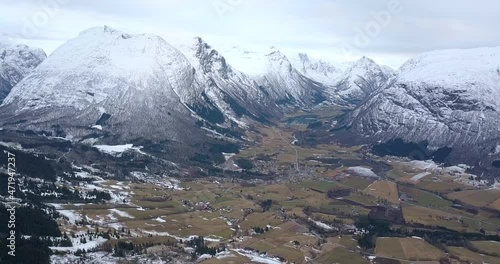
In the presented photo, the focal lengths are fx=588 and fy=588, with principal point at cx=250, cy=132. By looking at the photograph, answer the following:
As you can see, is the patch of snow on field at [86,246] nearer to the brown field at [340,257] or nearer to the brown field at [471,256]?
the brown field at [340,257]

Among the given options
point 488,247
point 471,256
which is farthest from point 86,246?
point 488,247

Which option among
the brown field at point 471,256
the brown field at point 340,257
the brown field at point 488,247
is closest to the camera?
the brown field at point 340,257

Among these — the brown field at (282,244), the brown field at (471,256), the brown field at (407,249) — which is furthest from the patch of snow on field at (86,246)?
the brown field at (471,256)

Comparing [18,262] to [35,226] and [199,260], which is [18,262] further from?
[199,260]

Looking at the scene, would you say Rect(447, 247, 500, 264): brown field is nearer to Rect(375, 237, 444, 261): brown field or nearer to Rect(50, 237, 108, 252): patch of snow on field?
Rect(375, 237, 444, 261): brown field

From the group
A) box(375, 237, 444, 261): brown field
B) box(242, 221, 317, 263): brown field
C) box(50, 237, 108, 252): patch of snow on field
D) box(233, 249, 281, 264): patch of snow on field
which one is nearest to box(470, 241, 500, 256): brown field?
box(375, 237, 444, 261): brown field

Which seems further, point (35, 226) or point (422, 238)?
point (422, 238)

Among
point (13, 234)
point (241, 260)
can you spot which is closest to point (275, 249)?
point (241, 260)

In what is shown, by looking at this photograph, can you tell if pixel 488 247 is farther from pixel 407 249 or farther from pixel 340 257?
pixel 340 257
